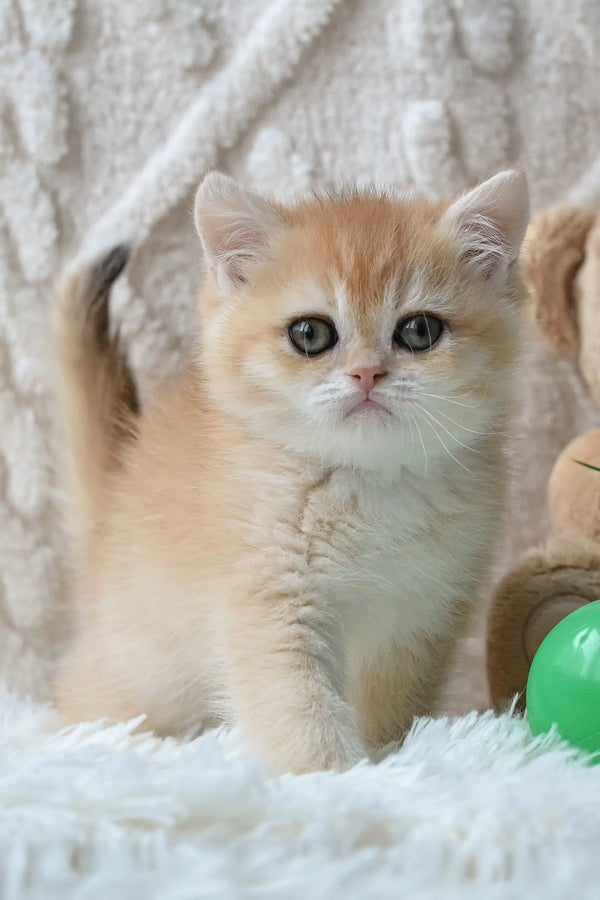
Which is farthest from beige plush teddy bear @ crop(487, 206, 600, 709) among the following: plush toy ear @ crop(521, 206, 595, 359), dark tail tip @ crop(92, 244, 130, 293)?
dark tail tip @ crop(92, 244, 130, 293)

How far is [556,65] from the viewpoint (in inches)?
50.1

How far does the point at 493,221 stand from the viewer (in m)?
0.87

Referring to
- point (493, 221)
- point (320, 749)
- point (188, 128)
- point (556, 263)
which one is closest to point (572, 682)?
point (320, 749)

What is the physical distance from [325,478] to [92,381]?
1.30ft

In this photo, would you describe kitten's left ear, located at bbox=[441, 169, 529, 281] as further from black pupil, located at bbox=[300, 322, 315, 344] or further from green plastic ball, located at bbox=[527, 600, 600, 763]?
green plastic ball, located at bbox=[527, 600, 600, 763]

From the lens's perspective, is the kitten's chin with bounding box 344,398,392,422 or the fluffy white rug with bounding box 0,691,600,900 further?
the kitten's chin with bounding box 344,398,392,422

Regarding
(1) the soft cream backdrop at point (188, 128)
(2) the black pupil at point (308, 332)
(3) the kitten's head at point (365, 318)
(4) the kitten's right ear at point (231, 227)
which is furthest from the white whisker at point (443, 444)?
(1) the soft cream backdrop at point (188, 128)

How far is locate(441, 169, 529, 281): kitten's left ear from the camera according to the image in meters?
0.85

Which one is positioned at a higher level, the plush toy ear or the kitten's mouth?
the plush toy ear

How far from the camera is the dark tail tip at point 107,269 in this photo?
1088mm

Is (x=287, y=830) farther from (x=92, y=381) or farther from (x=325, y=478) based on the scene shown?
(x=92, y=381)

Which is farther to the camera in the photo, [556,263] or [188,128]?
[188,128]

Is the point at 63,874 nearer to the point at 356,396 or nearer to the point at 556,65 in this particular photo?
the point at 356,396

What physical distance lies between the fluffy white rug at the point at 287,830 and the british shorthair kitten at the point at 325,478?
13 centimetres
